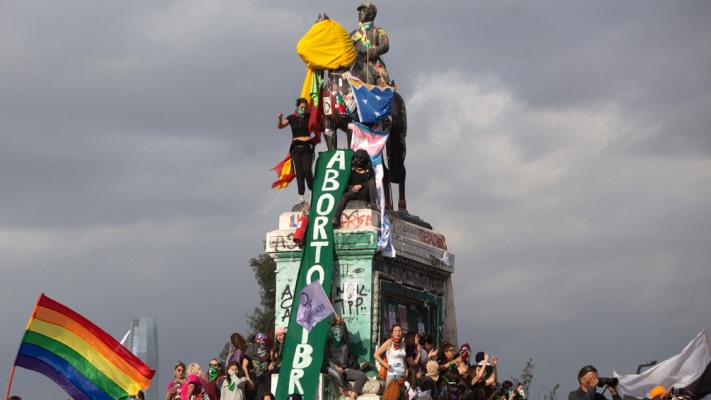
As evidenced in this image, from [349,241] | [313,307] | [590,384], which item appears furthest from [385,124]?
[590,384]

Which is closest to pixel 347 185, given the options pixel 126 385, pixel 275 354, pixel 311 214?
pixel 311 214

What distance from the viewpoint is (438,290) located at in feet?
103

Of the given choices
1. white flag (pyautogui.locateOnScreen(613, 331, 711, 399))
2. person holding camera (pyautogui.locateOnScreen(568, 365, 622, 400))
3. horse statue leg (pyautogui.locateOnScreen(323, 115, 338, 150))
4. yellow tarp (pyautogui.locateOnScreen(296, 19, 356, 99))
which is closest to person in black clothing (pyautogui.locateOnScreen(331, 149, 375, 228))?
horse statue leg (pyautogui.locateOnScreen(323, 115, 338, 150))

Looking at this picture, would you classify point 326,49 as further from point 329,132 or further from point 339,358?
point 339,358

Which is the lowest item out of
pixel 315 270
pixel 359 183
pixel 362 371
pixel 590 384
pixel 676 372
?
pixel 590 384

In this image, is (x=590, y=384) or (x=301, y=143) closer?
(x=590, y=384)

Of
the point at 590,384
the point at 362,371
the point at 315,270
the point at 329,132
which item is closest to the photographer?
the point at 590,384

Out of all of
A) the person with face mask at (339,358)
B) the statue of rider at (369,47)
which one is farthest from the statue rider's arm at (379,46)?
the person with face mask at (339,358)

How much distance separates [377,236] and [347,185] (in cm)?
125

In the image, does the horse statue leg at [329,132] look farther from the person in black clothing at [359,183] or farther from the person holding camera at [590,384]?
the person holding camera at [590,384]

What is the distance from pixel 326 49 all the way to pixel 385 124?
5.78ft

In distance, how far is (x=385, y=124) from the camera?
29875mm

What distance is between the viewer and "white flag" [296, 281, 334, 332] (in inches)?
1097

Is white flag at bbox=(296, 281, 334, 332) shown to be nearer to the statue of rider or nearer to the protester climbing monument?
the protester climbing monument
